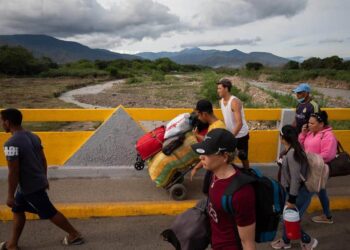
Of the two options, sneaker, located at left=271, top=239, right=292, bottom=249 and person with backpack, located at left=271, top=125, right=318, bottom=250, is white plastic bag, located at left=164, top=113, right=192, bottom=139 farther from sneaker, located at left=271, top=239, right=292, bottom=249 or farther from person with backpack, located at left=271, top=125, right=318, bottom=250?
sneaker, located at left=271, top=239, right=292, bottom=249

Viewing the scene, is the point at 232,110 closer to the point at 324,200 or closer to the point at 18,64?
the point at 324,200

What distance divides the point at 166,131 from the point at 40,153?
1.75 meters

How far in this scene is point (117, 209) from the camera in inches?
186

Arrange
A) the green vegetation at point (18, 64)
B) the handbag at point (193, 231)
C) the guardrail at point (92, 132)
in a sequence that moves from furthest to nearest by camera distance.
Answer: the green vegetation at point (18, 64) → the guardrail at point (92, 132) → the handbag at point (193, 231)

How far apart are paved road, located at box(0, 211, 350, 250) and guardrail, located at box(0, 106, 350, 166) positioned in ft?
5.39

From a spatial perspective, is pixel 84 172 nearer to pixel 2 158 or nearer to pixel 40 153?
pixel 2 158

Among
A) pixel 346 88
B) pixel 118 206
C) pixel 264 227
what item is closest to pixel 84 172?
pixel 118 206

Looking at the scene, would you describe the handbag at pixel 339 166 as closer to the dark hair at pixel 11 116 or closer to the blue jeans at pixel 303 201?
the blue jeans at pixel 303 201

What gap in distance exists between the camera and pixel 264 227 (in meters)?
2.21

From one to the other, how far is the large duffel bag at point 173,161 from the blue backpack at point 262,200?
2568 mm

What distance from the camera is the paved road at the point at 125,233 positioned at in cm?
401

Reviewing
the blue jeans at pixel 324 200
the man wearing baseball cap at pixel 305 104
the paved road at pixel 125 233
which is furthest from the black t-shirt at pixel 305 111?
the paved road at pixel 125 233

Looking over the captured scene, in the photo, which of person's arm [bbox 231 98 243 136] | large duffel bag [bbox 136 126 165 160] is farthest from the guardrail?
person's arm [bbox 231 98 243 136]

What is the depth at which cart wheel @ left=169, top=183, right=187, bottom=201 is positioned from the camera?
500 cm
